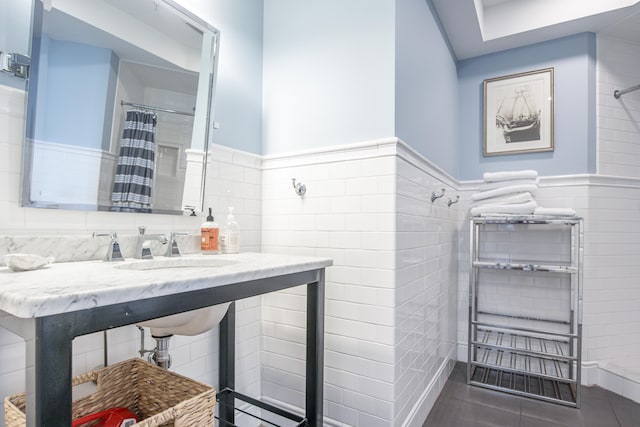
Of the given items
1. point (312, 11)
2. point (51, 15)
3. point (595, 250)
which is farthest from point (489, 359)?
point (51, 15)

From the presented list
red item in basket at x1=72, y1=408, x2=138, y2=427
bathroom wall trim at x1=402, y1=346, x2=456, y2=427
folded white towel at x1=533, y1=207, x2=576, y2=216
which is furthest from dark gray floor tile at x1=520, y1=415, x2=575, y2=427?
red item in basket at x1=72, y1=408, x2=138, y2=427

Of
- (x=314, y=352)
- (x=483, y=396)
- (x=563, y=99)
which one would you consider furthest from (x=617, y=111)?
(x=314, y=352)

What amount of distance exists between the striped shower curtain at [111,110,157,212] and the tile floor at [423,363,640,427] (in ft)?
6.00

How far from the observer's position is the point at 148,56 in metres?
1.36

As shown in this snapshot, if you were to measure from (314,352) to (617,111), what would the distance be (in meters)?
2.71

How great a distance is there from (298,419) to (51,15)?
1.64 meters

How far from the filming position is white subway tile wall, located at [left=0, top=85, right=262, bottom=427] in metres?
1.00

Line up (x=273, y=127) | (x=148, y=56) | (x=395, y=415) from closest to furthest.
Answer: (x=148, y=56) < (x=395, y=415) < (x=273, y=127)

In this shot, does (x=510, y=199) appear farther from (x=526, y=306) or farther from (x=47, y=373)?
(x=47, y=373)

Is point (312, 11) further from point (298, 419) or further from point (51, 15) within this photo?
point (298, 419)

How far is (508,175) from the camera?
2.44 meters

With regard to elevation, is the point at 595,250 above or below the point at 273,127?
below

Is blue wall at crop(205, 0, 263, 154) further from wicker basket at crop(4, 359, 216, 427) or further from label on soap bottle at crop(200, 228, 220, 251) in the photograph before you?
wicker basket at crop(4, 359, 216, 427)

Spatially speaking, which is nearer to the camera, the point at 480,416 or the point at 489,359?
the point at 480,416
